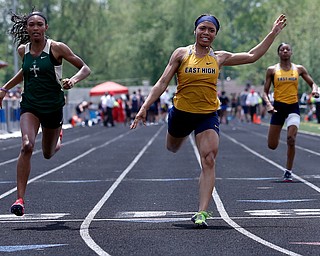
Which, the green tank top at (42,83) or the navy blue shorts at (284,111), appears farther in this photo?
the navy blue shorts at (284,111)

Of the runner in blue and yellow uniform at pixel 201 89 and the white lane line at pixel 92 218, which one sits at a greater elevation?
the runner in blue and yellow uniform at pixel 201 89

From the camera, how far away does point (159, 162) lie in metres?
22.5

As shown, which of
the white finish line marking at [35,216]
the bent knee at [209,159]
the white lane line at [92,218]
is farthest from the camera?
the white finish line marking at [35,216]

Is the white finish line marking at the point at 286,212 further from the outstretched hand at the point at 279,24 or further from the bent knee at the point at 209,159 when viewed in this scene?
the outstretched hand at the point at 279,24

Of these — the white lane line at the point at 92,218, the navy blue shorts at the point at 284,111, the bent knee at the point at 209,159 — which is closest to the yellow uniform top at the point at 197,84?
the bent knee at the point at 209,159

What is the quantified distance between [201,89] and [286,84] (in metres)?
5.62

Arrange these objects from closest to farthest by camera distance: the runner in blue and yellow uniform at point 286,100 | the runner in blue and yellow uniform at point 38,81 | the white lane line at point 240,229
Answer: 1. the white lane line at point 240,229
2. the runner in blue and yellow uniform at point 38,81
3. the runner in blue and yellow uniform at point 286,100

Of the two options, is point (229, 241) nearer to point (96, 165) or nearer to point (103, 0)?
point (96, 165)

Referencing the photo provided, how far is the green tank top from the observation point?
11484 mm

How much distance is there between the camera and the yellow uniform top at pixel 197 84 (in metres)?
11.1

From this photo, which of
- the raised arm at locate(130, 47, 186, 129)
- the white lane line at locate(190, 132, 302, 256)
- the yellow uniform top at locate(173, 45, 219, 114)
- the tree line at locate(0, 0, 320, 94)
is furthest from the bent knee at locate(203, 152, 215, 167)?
the tree line at locate(0, 0, 320, 94)

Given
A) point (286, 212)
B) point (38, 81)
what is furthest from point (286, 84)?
point (38, 81)

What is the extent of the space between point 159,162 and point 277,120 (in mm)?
6114

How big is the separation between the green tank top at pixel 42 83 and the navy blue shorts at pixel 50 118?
0.14ft
